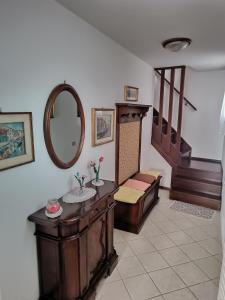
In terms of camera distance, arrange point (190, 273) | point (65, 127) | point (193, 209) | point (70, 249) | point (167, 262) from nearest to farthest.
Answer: point (70, 249), point (65, 127), point (190, 273), point (167, 262), point (193, 209)

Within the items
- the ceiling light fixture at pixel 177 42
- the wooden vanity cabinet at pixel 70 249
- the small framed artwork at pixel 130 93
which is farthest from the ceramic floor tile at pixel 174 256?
the ceiling light fixture at pixel 177 42

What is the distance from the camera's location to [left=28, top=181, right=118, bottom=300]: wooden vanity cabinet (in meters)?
1.47

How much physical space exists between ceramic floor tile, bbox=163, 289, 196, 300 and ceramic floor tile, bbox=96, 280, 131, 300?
374mm

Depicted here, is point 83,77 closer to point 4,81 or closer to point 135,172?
point 4,81

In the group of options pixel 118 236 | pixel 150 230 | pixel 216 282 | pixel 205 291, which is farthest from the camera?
pixel 150 230

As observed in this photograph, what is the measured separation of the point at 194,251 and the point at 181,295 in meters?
0.71

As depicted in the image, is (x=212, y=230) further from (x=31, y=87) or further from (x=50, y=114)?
(x=31, y=87)

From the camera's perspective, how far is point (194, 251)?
97.0 inches

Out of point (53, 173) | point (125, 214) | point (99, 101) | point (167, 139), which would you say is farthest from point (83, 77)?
point (167, 139)

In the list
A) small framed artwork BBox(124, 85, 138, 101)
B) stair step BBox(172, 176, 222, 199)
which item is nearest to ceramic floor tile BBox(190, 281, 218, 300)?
stair step BBox(172, 176, 222, 199)

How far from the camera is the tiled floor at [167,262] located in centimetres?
189

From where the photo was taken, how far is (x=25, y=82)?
53.6 inches

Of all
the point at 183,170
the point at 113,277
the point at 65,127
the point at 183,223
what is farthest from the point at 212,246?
the point at 65,127

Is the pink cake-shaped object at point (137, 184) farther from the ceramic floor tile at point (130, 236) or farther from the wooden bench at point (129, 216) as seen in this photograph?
the ceramic floor tile at point (130, 236)
